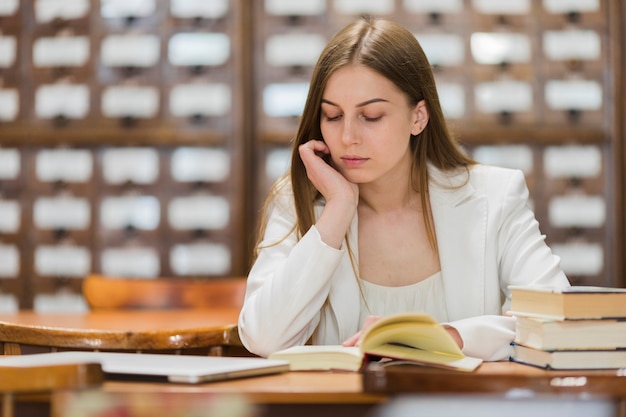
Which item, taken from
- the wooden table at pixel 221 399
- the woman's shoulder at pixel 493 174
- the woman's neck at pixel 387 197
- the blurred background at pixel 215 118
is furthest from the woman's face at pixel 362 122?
→ the blurred background at pixel 215 118

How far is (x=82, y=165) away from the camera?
3889 millimetres

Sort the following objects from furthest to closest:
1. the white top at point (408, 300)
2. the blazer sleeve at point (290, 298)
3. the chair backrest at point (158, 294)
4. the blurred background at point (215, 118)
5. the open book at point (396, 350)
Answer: the blurred background at point (215, 118) < the chair backrest at point (158, 294) < the white top at point (408, 300) < the blazer sleeve at point (290, 298) < the open book at point (396, 350)

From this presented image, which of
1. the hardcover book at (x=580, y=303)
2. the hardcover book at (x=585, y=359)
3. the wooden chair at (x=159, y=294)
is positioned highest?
the wooden chair at (x=159, y=294)

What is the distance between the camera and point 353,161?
2145 millimetres

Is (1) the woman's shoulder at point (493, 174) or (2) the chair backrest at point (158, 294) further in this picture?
(2) the chair backrest at point (158, 294)

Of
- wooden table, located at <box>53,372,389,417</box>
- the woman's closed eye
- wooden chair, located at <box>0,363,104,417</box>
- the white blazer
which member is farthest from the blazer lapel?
wooden chair, located at <box>0,363,104,417</box>

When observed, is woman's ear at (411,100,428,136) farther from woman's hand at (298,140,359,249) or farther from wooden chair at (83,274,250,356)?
wooden chair at (83,274,250,356)

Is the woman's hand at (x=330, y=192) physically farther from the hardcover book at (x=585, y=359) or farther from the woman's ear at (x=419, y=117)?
the hardcover book at (x=585, y=359)

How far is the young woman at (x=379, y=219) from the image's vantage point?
6.64 ft

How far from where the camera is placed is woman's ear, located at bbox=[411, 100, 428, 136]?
2.28 m

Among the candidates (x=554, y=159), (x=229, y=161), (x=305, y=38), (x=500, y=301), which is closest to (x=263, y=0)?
(x=305, y=38)

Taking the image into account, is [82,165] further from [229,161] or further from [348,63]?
[348,63]

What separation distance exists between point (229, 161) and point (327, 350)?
2.39m

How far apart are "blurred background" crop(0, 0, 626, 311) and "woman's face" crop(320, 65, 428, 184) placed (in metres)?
1.64
